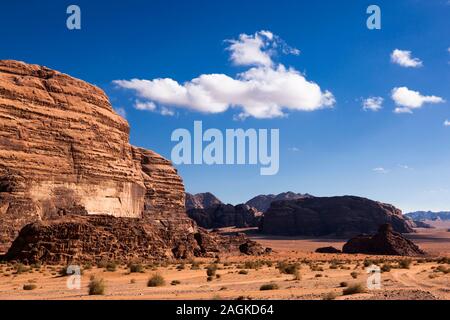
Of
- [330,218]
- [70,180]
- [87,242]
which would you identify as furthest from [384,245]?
[330,218]

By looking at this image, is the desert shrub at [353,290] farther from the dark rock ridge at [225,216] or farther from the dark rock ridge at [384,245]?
the dark rock ridge at [225,216]

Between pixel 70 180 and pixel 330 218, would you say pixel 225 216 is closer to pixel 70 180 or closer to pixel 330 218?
pixel 330 218

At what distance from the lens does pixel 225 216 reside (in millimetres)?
130000

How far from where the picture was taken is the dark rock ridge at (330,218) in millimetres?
115000

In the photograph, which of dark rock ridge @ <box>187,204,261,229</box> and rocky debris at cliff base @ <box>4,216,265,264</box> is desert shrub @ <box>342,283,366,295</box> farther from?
dark rock ridge @ <box>187,204,261,229</box>

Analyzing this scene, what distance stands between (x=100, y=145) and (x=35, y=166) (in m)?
10.3

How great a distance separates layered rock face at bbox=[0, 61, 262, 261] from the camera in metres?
→ 30.8

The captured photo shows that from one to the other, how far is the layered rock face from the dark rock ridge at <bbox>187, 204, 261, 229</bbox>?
5742 centimetres

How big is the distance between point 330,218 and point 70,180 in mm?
82416

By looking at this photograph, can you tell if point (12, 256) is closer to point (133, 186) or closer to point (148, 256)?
point (148, 256)

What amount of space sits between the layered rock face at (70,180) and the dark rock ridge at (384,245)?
16.8m

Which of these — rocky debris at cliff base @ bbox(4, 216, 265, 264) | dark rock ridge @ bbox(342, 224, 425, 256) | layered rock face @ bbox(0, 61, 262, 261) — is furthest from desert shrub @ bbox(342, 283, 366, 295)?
dark rock ridge @ bbox(342, 224, 425, 256)

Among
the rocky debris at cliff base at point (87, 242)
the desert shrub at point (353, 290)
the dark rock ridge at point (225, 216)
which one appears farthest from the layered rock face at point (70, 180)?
the dark rock ridge at point (225, 216)

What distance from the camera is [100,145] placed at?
2188 inches
